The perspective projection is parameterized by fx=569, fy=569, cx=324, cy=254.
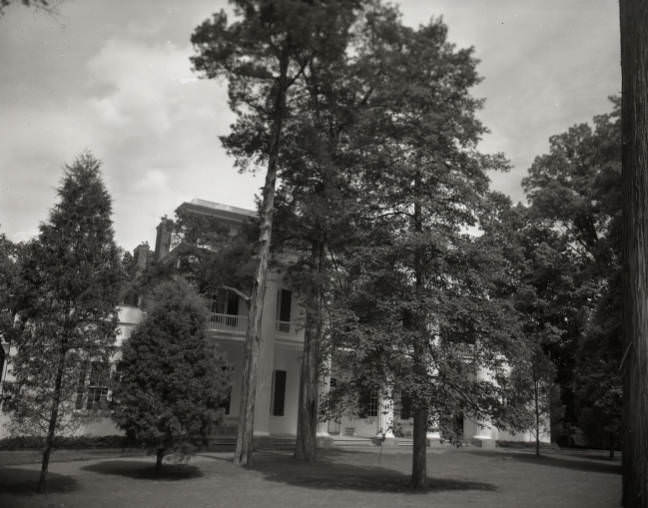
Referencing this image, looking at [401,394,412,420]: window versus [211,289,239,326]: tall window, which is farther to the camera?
[211,289,239,326]: tall window

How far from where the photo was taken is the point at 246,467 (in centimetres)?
1530

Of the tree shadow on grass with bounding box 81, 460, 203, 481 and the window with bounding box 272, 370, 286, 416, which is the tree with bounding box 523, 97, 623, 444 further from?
the tree shadow on grass with bounding box 81, 460, 203, 481

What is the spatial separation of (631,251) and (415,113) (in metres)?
10.9

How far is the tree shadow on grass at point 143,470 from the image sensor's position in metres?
13.5

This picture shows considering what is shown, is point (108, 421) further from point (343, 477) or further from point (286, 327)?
point (343, 477)

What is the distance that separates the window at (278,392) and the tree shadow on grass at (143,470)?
426 inches

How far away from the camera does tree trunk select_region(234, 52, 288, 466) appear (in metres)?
15.7

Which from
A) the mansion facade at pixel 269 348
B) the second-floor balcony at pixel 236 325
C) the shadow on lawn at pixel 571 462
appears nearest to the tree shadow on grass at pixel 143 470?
the mansion facade at pixel 269 348

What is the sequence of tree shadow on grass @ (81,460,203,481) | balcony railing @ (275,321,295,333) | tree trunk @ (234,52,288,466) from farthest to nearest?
balcony railing @ (275,321,295,333) < tree trunk @ (234,52,288,466) < tree shadow on grass @ (81,460,203,481)

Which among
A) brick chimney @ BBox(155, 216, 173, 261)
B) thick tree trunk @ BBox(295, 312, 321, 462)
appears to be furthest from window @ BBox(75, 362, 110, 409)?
brick chimney @ BBox(155, 216, 173, 261)

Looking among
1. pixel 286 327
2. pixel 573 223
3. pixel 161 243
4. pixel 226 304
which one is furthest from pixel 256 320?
pixel 573 223

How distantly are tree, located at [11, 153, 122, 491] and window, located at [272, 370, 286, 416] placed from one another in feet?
51.3

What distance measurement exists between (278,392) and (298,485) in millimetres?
13788

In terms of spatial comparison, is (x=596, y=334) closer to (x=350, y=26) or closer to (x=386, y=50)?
(x=386, y=50)
